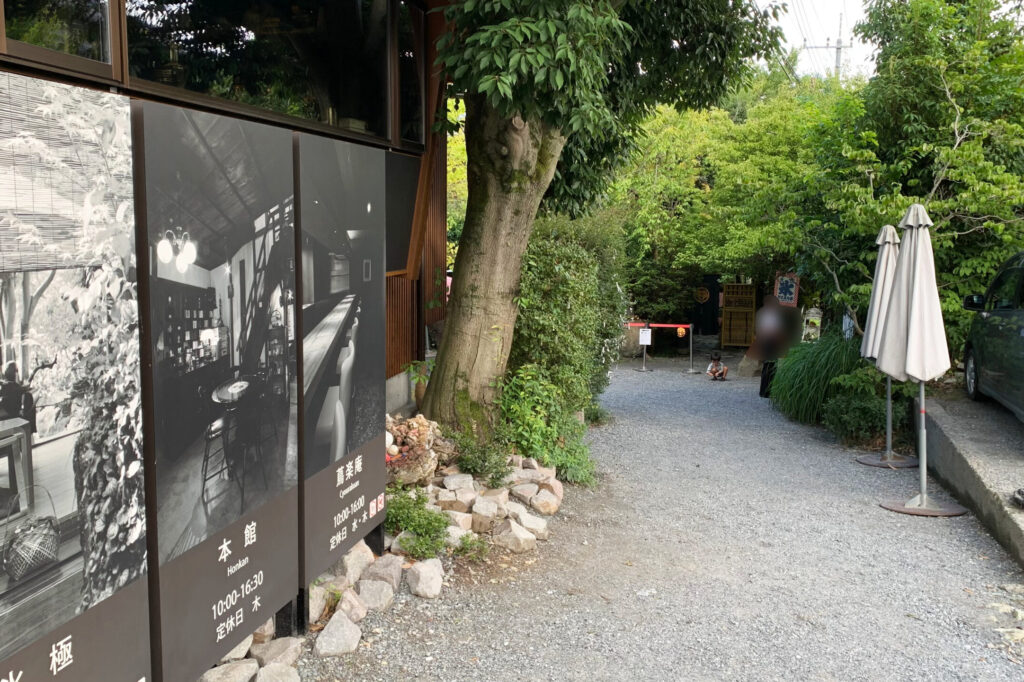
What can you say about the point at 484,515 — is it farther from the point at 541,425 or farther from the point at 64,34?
the point at 64,34

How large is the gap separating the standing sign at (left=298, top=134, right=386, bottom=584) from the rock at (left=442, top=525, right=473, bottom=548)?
0.71m

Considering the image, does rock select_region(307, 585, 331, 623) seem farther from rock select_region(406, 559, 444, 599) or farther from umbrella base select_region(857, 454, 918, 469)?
umbrella base select_region(857, 454, 918, 469)

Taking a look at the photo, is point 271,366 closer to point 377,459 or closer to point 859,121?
point 377,459

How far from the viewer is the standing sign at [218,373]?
3236mm

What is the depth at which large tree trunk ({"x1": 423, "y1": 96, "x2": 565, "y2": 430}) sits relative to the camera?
26.2 feet

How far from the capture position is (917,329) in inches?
315

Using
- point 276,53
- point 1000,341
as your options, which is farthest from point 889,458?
point 276,53

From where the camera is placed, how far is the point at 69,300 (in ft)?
9.08

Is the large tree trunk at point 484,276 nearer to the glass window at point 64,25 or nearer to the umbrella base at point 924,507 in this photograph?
the umbrella base at point 924,507

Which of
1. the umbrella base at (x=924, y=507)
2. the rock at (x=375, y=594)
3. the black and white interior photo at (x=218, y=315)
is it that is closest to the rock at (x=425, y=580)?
the rock at (x=375, y=594)

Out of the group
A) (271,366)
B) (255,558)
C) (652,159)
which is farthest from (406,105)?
(652,159)

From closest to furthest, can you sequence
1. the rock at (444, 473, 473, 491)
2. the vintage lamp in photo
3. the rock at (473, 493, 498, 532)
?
the vintage lamp in photo
the rock at (473, 493, 498, 532)
the rock at (444, 473, 473, 491)

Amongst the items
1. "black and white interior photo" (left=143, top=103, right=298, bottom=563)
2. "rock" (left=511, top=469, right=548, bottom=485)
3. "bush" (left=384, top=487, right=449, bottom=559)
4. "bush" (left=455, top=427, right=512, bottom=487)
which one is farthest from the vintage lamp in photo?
"rock" (left=511, top=469, right=548, bottom=485)

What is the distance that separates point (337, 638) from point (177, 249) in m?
2.41
